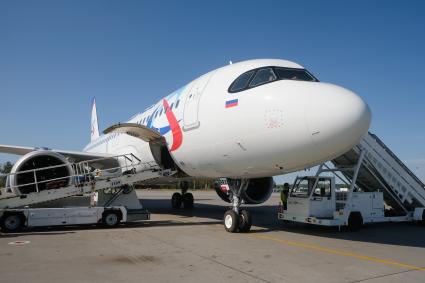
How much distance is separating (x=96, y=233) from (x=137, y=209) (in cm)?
235

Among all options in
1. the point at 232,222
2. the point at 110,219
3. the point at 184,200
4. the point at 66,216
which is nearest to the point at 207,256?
the point at 232,222

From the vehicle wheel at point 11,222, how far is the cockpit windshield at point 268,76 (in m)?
6.03

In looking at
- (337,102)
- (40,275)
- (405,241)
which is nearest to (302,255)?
(337,102)

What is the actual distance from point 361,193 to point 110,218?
6.87 metres

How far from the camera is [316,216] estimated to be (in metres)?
10.5

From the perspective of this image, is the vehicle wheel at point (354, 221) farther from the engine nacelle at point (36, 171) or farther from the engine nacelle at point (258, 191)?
the engine nacelle at point (36, 171)

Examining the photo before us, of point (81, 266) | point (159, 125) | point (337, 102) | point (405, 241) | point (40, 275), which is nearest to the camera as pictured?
point (40, 275)

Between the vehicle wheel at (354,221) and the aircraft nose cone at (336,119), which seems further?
the vehicle wheel at (354,221)

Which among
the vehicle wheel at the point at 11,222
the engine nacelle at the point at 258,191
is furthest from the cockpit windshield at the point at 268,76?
the vehicle wheel at the point at 11,222

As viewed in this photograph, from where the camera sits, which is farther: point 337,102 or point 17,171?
point 17,171

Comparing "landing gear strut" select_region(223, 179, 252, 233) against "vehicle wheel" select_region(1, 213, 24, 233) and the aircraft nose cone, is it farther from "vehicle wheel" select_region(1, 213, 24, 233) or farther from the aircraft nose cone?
"vehicle wheel" select_region(1, 213, 24, 233)

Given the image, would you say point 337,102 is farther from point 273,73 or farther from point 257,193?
point 257,193

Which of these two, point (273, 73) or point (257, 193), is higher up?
point (273, 73)

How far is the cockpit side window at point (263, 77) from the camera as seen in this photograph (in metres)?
7.88
